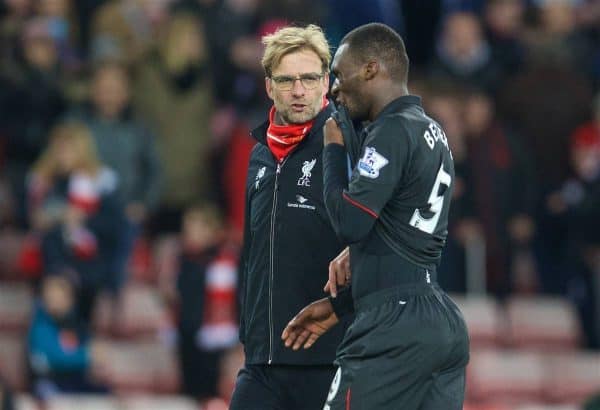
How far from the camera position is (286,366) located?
604cm

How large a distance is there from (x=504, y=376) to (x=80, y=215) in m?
3.56

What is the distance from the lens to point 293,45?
6008mm

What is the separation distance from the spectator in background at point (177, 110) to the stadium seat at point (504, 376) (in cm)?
270

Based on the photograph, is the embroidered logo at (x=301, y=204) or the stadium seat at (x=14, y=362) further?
the stadium seat at (x=14, y=362)

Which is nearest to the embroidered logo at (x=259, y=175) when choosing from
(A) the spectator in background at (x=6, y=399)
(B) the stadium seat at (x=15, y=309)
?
(A) the spectator in background at (x=6, y=399)

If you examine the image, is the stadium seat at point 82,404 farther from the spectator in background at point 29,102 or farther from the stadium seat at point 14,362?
the spectator in background at point 29,102

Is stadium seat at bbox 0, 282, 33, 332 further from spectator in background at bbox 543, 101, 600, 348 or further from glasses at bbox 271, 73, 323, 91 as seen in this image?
glasses at bbox 271, 73, 323, 91

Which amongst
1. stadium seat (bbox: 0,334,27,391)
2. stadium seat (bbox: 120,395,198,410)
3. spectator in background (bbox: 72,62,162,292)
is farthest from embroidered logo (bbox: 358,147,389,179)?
spectator in background (bbox: 72,62,162,292)

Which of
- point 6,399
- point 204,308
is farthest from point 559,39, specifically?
point 6,399

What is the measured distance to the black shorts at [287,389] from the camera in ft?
19.7

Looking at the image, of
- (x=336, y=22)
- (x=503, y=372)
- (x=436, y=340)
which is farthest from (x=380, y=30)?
(x=336, y=22)

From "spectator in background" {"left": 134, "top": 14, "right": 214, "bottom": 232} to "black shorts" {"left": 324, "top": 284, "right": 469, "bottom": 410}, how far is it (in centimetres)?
717

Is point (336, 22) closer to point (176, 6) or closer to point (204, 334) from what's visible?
point (176, 6)

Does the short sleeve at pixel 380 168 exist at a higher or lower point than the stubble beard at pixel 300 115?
lower
